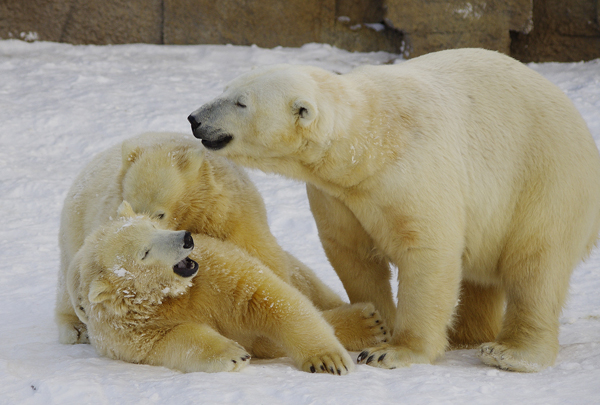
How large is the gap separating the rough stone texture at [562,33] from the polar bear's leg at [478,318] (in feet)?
21.3

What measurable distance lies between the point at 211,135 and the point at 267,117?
29 cm

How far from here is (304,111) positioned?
125 inches

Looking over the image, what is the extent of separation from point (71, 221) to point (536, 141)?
2715 mm

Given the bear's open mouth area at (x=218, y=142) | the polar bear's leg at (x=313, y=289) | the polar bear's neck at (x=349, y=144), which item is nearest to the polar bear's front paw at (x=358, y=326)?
the polar bear's leg at (x=313, y=289)

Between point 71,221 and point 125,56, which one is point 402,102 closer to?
point 71,221

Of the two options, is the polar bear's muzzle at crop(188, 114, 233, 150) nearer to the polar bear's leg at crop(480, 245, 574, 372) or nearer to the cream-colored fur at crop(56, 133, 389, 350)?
the cream-colored fur at crop(56, 133, 389, 350)

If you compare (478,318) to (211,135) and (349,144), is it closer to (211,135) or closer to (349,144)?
(349,144)

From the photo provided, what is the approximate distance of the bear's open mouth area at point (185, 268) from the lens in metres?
3.07

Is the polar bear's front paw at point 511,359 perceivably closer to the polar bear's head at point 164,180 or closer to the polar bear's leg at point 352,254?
the polar bear's leg at point 352,254

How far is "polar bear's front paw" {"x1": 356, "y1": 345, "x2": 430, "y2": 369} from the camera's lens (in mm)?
3305

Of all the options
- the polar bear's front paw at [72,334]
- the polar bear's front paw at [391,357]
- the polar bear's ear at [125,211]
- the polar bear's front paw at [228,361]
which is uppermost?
the polar bear's ear at [125,211]

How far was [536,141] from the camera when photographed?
3.73 m

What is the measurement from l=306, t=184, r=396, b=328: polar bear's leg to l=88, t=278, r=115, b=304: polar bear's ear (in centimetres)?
125

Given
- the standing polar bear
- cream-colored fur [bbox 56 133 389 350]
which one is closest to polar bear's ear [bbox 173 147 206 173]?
cream-colored fur [bbox 56 133 389 350]
